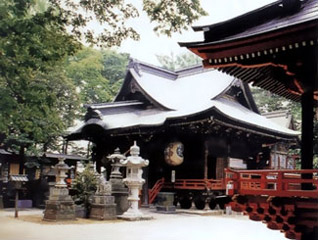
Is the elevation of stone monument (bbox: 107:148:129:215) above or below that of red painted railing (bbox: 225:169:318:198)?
below

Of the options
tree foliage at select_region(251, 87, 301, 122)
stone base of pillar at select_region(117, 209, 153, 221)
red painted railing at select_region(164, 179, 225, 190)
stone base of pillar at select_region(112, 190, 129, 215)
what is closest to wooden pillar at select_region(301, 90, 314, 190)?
stone base of pillar at select_region(117, 209, 153, 221)

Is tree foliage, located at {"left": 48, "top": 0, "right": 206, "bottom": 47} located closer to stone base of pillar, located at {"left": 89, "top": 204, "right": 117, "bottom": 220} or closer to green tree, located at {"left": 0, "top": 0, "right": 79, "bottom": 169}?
green tree, located at {"left": 0, "top": 0, "right": 79, "bottom": 169}

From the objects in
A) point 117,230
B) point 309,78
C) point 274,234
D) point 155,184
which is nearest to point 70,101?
point 117,230

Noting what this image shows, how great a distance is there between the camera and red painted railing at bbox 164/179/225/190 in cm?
986

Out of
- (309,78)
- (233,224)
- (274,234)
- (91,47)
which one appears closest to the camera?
(309,78)

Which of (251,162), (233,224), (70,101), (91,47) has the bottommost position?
(233,224)

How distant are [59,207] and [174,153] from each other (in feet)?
12.7

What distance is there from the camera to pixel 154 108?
1102 cm

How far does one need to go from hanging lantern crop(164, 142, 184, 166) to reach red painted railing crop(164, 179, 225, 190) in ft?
1.68

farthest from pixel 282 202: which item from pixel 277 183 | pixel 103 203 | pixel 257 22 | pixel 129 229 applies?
pixel 103 203

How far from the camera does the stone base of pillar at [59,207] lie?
6855 millimetres

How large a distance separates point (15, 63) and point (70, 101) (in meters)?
1.21

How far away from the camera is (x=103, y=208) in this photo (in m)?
7.29

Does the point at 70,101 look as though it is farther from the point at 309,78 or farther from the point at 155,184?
the point at 155,184
